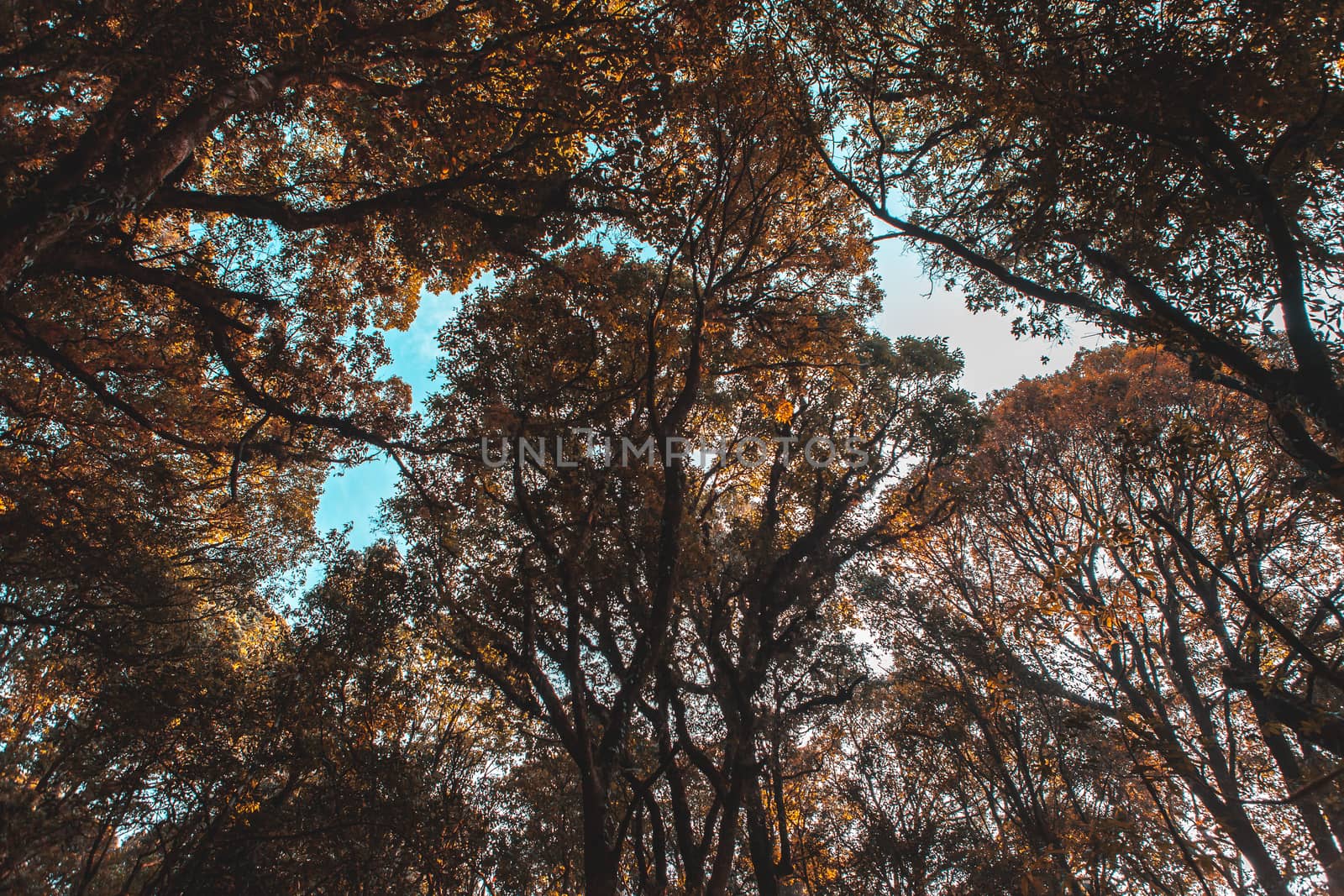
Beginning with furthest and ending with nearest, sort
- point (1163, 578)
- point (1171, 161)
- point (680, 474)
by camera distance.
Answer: point (1163, 578) < point (680, 474) < point (1171, 161)

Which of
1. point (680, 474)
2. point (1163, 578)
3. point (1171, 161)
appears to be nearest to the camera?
point (1171, 161)

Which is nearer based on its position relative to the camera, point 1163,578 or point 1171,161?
point 1171,161

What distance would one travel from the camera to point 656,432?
6.27 meters

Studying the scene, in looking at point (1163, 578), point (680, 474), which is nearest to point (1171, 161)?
point (680, 474)

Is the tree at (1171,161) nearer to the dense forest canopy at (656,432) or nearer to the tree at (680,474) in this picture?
the dense forest canopy at (656,432)

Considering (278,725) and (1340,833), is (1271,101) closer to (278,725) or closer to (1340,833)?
(1340,833)

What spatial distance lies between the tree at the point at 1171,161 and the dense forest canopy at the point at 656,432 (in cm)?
4

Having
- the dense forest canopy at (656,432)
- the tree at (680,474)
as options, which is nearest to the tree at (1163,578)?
the dense forest canopy at (656,432)

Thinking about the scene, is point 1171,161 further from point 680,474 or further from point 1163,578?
point 1163,578

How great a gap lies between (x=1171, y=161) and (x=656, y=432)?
4.61 meters

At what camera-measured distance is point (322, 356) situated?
26.4 feet

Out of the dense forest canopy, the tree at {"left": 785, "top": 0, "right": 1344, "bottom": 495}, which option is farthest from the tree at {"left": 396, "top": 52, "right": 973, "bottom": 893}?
the tree at {"left": 785, "top": 0, "right": 1344, "bottom": 495}

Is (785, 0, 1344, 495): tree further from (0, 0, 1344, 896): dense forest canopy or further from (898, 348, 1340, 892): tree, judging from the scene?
(898, 348, 1340, 892): tree

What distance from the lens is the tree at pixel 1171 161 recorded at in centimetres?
365
